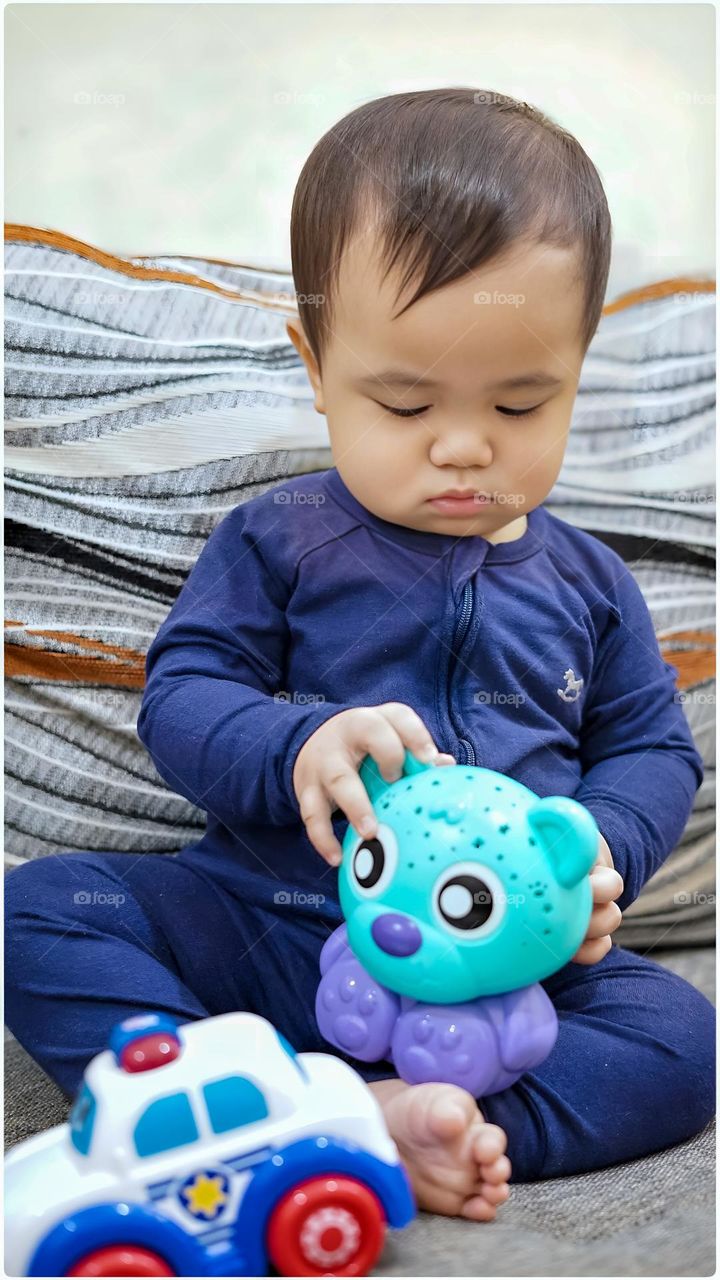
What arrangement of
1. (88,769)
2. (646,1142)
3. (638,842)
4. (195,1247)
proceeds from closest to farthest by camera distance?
(195,1247)
(646,1142)
(638,842)
(88,769)

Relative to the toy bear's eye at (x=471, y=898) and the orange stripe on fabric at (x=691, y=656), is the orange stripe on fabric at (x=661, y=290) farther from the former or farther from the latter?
the toy bear's eye at (x=471, y=898)

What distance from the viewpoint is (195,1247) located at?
1.98 feet

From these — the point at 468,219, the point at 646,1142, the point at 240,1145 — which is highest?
the point at 468,219

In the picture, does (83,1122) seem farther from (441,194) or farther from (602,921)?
(441,194)

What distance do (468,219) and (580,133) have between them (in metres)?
0.56

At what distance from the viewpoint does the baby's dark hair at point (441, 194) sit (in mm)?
860

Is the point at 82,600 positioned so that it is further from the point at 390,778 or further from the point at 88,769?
the point at 390,778

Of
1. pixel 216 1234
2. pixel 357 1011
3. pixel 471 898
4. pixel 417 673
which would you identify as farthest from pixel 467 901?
pixel 417 673

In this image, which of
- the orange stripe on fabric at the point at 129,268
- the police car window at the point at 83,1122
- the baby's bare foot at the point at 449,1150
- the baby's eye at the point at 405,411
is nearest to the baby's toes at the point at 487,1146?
the baby's bare foot at the point at 449,1150

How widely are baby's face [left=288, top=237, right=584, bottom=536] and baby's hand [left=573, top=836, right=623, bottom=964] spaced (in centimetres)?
29

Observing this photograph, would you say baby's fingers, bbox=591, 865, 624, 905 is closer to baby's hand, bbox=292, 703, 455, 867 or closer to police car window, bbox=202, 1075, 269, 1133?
baby's hand, bbox=292, 703, 455, 867

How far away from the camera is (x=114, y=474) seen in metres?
1.21

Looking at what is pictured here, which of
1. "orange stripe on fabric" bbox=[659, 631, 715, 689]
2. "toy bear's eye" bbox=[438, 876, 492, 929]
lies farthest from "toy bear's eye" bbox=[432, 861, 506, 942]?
"orange stripe on fabric" bbox=[659, 631, 715, 689]

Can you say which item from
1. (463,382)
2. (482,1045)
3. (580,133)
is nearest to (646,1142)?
(482,1045)
